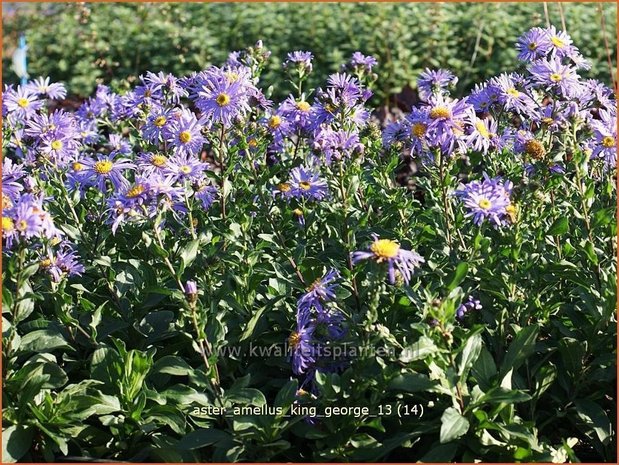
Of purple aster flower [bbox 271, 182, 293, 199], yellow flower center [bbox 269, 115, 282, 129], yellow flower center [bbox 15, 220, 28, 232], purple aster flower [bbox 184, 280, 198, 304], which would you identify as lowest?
purple aster flower [bbox 271, 182, 293, 199]

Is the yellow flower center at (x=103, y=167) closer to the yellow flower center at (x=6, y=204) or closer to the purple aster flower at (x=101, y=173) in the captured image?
the purple aster flower at (x=101, y=173)

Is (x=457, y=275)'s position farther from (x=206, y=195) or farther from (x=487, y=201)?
(x=206, y=195)

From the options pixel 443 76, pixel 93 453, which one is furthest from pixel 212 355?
pixel 443 76

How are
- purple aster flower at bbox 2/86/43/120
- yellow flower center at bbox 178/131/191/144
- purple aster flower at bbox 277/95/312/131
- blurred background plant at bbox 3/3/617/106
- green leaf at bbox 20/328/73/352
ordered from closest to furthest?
green leaf at bbox 20/328/73/352 < yellow flower center at bbox 178/131/191/144 < purple aster flower at bbox 277/95/312/131 < purple aster flower at bbox 2/86/43/120 < blurred background plant at bbox 3/3/617/106

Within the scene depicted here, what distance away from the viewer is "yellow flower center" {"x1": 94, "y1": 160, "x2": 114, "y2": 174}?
3.43 m

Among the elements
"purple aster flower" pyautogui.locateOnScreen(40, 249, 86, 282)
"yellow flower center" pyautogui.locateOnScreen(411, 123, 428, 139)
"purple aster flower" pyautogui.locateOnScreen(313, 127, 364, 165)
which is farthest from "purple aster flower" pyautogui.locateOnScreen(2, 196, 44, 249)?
"yellow flower center" pyautogui.locateOnScreen(411, 123, 428, 139)

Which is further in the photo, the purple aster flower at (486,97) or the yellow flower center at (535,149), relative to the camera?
the purple aster flower at (486,97)

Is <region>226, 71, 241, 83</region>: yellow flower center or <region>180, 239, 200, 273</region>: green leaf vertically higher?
<region>226, 71, 241, 83</region>: yellow flower center

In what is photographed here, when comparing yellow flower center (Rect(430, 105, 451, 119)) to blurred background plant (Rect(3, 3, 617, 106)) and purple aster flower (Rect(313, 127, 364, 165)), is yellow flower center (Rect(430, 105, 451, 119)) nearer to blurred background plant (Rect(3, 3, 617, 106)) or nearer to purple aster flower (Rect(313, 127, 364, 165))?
purple aster flower (Rect(313, 127, 364, 165))

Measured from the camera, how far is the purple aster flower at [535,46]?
3.50m

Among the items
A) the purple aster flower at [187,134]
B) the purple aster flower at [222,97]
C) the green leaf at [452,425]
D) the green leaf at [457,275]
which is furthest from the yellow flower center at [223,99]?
the green leaf at [452,425]

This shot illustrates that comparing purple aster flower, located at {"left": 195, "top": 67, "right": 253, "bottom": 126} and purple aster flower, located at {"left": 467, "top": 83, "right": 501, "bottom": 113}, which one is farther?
purple aster flower, located at {"left": 467, "top": 83, "right": 501, "bottom": 113}

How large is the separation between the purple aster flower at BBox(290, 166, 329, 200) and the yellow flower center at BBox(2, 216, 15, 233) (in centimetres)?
111

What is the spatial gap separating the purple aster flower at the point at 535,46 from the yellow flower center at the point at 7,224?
82.2 inches
